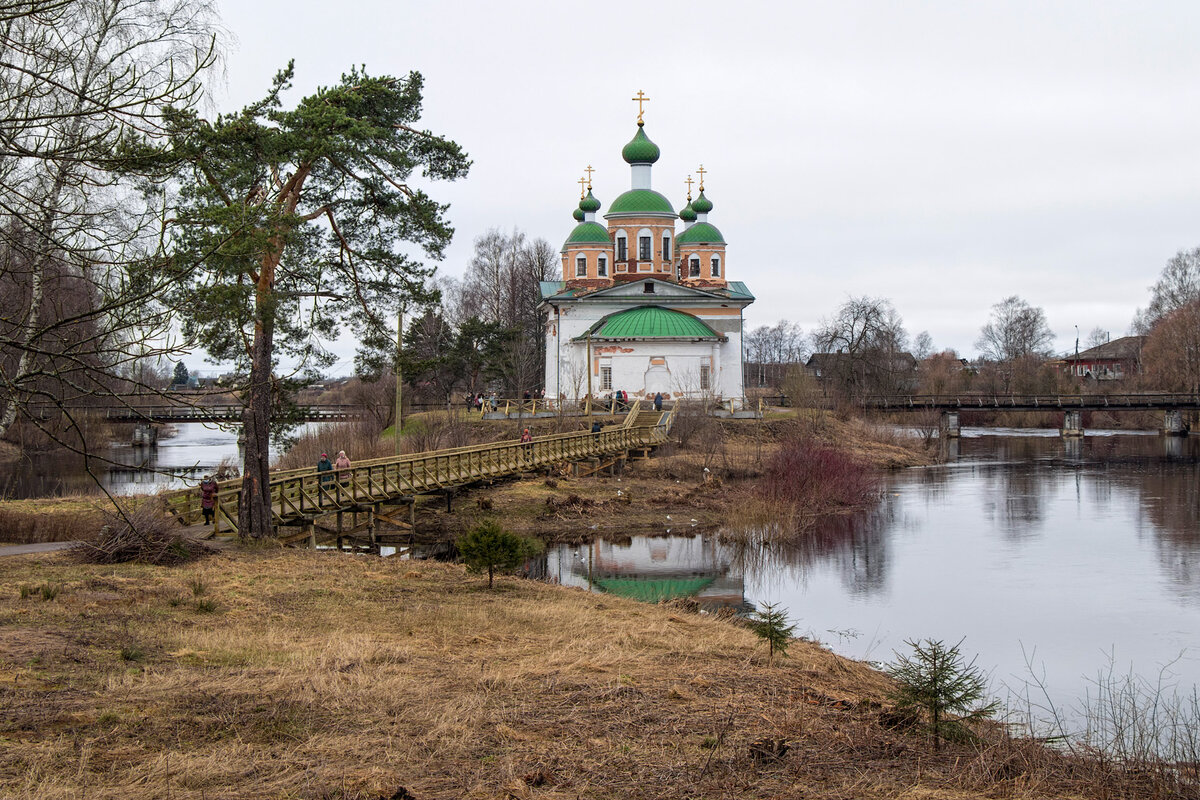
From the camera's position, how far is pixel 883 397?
63.4 meters

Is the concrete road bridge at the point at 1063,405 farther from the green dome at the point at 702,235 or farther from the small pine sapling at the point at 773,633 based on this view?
the small pine sapling at the point at 773,633

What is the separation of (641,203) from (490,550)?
42866mm

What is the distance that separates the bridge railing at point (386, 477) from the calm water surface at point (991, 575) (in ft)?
13.5

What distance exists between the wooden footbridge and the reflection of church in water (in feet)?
12.8

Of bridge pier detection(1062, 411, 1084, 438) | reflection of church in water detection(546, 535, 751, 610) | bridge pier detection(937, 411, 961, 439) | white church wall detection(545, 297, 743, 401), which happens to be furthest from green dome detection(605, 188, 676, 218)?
reflection of church in water detection(546, 535, 751, 610)

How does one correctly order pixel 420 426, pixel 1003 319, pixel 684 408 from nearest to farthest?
1. pixel 420 426
2. pixel 684 408
3. pixel 1003 319

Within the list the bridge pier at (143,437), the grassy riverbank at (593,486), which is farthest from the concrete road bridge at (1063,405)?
the bridge pier at (143,437)

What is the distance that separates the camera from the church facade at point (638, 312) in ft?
169

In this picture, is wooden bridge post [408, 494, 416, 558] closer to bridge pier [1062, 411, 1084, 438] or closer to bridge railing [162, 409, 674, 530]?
bridge railing [162, 409, 674, 530]

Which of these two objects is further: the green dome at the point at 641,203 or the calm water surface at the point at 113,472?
the green dome at the point at 641,203

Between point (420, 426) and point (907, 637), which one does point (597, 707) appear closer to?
point (907, 637)

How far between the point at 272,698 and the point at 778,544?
60.6 ft

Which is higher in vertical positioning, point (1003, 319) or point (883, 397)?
point (1003, 319)

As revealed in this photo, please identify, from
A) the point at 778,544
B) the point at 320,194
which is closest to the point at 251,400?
the point at 320,194
